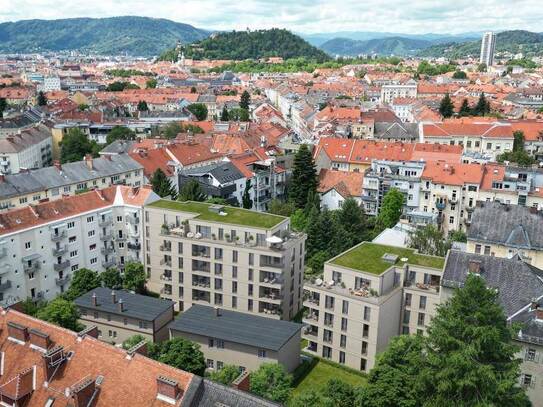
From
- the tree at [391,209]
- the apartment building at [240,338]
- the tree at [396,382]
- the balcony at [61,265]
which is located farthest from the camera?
the tree at [391,209]

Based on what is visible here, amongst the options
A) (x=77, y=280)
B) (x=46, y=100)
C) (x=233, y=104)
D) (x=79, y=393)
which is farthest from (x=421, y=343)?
(x=46, y=100)

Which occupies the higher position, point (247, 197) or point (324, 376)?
point (247, 197)

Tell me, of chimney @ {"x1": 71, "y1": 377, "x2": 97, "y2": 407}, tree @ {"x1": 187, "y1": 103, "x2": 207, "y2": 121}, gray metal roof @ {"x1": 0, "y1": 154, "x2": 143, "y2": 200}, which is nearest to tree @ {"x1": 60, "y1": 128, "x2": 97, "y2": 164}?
gray metal roof @ {"x1": 0, "y1": 154, "x2": 143, "y2": 200}

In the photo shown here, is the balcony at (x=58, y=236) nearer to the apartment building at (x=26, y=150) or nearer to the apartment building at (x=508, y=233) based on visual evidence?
the apartment building at (x=26, y=150)

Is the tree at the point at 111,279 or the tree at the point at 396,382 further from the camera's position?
the tree at the point at 111,279

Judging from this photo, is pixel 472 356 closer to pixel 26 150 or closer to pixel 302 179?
pixel 302 179

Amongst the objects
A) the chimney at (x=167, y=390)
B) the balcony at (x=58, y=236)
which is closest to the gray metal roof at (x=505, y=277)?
the chimney at (x=167, y=390)

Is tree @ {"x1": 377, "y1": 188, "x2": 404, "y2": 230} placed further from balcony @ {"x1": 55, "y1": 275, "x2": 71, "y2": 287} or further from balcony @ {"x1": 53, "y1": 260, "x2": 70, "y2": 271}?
balcony @ {"x1": 55, "y1": 275, "x2": 71, "y2": 287}

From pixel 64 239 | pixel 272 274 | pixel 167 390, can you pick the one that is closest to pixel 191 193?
pixel 64 239
